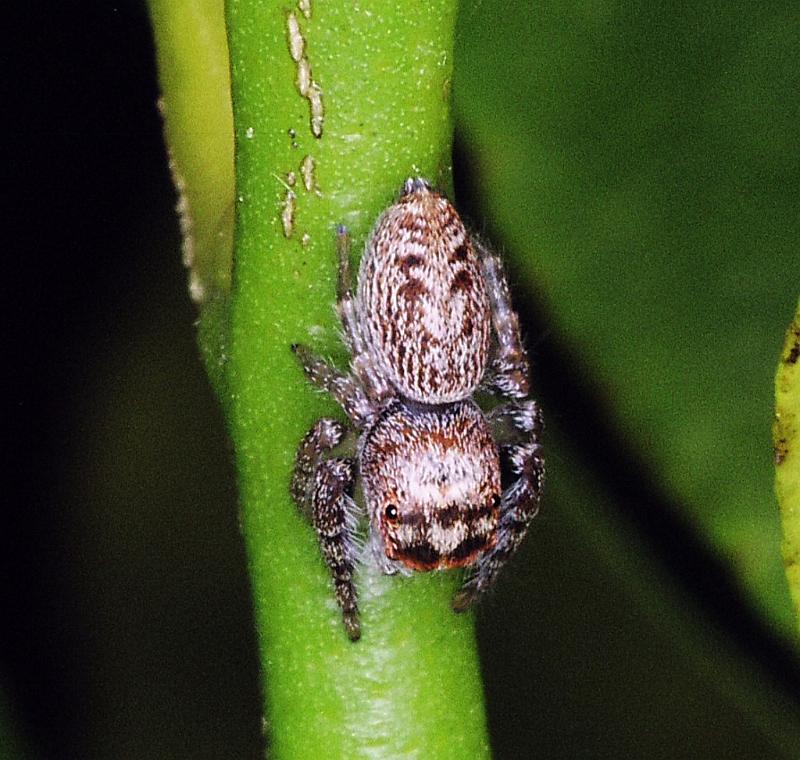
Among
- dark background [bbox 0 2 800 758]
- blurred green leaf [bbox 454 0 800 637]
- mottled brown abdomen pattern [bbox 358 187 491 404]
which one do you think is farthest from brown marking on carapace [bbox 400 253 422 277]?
dark background [bbox 0 2 800 758]

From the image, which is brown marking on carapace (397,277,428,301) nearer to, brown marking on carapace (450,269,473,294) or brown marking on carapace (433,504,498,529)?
brown marking on carapace (450,269,473,294)

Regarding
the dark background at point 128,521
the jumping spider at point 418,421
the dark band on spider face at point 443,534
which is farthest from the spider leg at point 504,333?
the dark background at point 128,521

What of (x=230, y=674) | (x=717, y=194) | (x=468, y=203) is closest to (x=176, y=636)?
(x=230, y=674)

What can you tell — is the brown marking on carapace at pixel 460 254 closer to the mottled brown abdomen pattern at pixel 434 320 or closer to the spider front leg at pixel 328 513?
the mottled brown abdomen pattern at pixel 434 320

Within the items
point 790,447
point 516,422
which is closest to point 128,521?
point 516,422

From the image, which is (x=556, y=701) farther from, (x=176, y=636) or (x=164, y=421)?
(x=164, y=421)

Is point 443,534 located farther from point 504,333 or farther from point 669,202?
point 669,202
